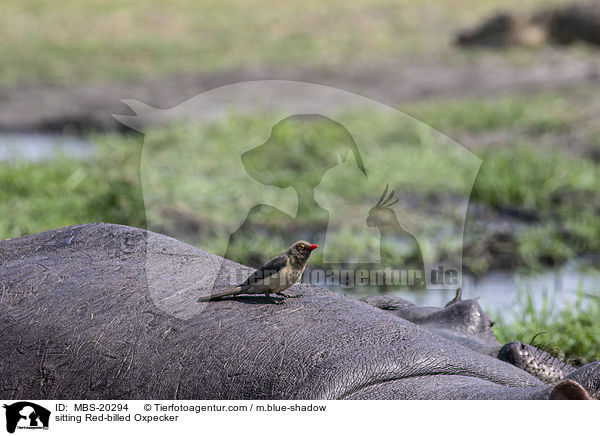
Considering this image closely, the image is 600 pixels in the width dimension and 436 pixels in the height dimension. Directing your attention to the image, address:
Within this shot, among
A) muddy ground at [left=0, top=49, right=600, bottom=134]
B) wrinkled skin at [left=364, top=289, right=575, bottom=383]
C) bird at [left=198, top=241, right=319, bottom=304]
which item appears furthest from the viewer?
muddy ground at [left=0, top=49, right=600, bottom=134]

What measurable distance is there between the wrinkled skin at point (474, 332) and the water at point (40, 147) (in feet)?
19.1

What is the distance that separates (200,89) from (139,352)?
33.5ft

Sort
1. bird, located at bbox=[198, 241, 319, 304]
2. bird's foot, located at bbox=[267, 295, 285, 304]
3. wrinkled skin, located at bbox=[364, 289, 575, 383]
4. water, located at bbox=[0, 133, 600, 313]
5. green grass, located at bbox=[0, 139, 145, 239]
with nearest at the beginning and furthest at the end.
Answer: bird, located at bbox=[198, 241, 319, 304] < bird's foot, located at bbox=[267, 295, 285, 304] < wrinkled skin, located at bbox=[364, 289, 575, 383] < water, located at bbox=[0, 133, 600, 313] < green grass, located at bbox=[0, 139, 145, 239]

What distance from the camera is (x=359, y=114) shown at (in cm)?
1119

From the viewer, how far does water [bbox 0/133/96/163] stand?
8.92 metres

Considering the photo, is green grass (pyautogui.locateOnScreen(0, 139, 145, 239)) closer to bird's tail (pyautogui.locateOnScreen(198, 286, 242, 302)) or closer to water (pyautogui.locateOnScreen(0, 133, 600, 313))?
water (pyautogui.locateOnScreen(0, 133, 600, 313))

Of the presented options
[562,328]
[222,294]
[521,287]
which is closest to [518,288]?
[521,287]

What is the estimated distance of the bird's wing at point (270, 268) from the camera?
2.53 meters

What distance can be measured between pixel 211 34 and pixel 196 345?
1439 centimetres

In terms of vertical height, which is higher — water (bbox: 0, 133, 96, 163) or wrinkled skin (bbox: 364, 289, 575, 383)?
water (bbox: 0, 133, 96, 163)

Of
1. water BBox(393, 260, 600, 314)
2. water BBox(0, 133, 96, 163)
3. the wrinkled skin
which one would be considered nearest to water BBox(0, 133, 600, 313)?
water BBox(393, 260, 600, 314)
